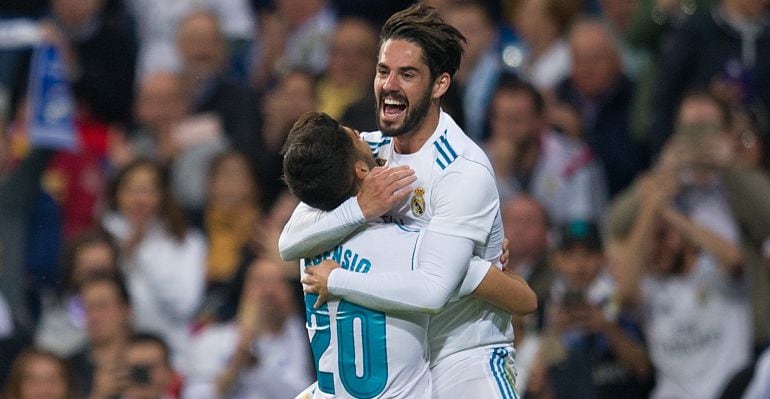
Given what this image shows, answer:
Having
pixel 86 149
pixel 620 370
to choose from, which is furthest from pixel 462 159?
pixel 86 149

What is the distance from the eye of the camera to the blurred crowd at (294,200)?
8.77 meters

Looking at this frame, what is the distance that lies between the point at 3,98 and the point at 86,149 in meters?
0.64

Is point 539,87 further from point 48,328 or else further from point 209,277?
point 48,328

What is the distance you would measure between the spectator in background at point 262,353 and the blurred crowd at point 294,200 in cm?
1

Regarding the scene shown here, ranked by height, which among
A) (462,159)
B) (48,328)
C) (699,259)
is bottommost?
(48,328)

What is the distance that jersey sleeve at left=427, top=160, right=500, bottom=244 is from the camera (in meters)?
5.73

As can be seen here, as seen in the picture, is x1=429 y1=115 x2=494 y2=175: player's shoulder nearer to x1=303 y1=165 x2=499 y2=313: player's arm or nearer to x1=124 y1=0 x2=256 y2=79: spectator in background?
x1=303 y1=165 x2=499 y2=313: player's arm

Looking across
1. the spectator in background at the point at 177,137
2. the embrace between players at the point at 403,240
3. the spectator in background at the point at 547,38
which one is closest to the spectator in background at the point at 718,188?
the spectator in background at the point at 547,38

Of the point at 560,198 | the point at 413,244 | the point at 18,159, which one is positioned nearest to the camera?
the point at 413,244

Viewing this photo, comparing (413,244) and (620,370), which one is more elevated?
(413,244)

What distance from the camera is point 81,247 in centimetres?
983

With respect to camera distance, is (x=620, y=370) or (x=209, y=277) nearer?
(x=620, y=370)

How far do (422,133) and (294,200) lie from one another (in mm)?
3722

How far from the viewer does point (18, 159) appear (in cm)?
1034
